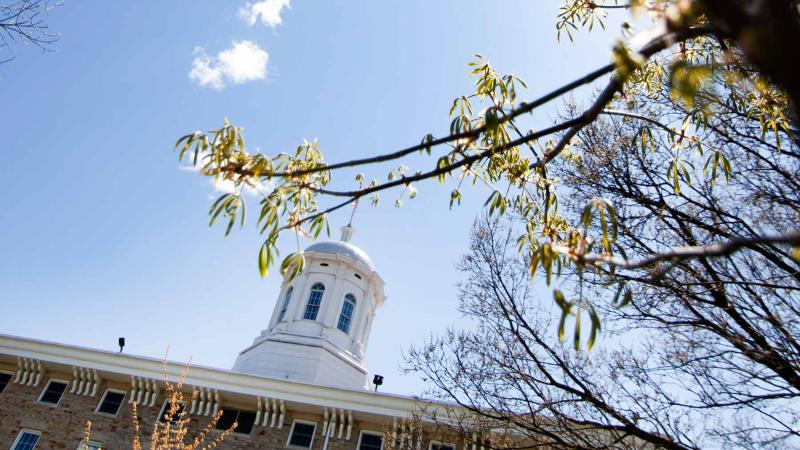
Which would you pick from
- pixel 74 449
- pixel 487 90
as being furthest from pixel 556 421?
pixel 74 449

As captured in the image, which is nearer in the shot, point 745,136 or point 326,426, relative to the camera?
point 745,136

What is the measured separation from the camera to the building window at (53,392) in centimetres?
1952

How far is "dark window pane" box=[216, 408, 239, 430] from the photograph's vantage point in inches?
738

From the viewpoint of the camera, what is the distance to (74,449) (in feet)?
59.0

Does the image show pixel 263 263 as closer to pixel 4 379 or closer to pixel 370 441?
pixel 370 441

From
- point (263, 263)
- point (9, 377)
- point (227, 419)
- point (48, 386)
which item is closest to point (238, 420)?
point (227, 419)

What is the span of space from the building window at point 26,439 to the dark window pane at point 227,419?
6.12m

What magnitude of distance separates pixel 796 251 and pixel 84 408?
22274 millimetres

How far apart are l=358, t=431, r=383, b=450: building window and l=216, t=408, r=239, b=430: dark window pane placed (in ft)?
15.0

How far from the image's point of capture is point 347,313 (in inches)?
1118

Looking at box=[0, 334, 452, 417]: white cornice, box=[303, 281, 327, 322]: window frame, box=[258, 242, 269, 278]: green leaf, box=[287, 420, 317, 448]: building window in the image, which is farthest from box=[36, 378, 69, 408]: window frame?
→ box=[258, 242, 269, 278]: green leaf

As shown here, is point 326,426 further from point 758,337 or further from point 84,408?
point 758,337

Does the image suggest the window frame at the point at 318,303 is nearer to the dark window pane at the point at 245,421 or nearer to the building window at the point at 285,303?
the building window at the point at 285,303

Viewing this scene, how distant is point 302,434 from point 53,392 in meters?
9.60
